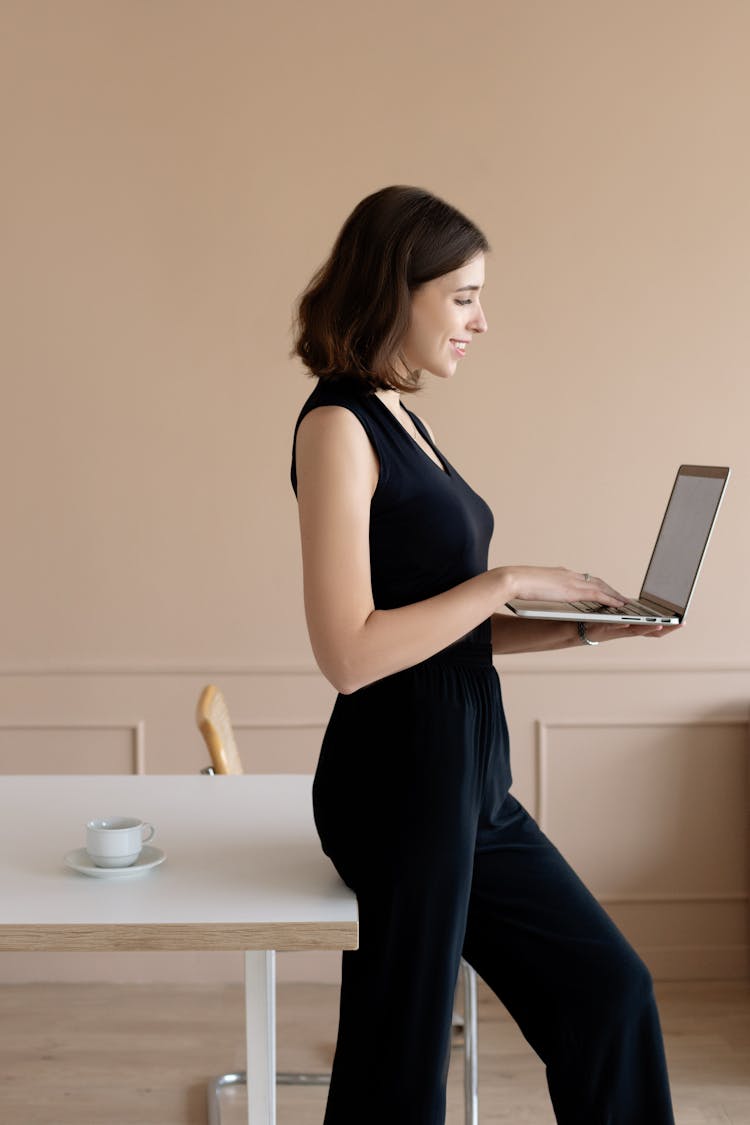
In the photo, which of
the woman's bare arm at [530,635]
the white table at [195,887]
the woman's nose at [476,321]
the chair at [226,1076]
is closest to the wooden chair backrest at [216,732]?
the chair at [226,1076]

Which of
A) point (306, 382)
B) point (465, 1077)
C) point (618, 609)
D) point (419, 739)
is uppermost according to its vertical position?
point (306, 382)

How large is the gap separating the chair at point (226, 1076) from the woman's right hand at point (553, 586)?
2.69 ft

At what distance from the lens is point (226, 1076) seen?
258 cm

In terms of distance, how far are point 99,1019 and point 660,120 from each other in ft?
8.79

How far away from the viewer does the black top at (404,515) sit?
1.49 metres

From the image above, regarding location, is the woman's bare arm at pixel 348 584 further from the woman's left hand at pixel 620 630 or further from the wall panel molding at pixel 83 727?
the wall panel molding at pixel 83 727

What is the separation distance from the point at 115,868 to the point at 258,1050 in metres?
0.30

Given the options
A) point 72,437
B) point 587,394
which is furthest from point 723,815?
point 72,437

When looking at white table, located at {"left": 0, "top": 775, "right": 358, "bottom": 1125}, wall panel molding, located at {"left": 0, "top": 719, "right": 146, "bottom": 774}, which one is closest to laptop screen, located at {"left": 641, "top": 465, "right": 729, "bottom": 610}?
white table, located at {"left": 0, "top": 775, "right": 358, "bottom": 1125}

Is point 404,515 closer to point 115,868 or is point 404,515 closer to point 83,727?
point 115,868

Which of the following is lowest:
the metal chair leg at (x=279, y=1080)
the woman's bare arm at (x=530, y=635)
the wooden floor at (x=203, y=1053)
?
the wooden floor at (x=203, y=1053)

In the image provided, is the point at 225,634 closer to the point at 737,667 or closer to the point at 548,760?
the point at 548,760

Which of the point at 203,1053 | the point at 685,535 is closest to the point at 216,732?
the point at 685,535

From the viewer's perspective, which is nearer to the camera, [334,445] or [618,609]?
[334,445]
